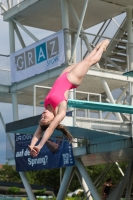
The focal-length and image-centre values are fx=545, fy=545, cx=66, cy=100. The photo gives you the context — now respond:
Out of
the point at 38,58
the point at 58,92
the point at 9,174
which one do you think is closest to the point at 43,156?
the point at 38,58

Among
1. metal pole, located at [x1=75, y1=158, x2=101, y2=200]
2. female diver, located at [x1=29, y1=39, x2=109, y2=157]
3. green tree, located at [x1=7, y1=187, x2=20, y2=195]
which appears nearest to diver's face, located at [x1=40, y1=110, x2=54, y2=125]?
female diver, located at [x1=29, y1=39, x2=109, y2=157]

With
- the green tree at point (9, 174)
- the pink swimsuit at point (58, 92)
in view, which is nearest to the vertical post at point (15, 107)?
the pink swimsuit at point (58, 92)

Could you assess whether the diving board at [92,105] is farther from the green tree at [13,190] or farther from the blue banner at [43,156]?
the green tree at [13,190]

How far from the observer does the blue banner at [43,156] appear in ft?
87.6

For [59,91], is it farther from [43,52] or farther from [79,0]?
[79,0]

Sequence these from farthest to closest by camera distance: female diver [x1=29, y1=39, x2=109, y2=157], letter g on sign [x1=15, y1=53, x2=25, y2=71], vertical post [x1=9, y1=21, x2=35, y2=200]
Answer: vertical post [x1=9, y1=21, x2=35, y2=200]
letter g on sign [x1=15, y1=53, x2=25, y2=71]
female diver [x1=29, y1=39, x2=109, y2=157]

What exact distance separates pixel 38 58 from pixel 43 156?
5164mm

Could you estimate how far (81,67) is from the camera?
358 inches

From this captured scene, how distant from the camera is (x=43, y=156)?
28703mm

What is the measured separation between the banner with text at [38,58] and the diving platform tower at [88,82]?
306mm

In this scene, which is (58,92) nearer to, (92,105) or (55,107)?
(55,107)

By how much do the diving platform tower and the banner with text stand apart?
0.31 m

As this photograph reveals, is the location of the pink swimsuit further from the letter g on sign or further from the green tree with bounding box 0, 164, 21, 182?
the green tree with bounding box 0, 164, 21, 182

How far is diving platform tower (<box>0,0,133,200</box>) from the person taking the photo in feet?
77.0
